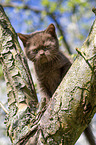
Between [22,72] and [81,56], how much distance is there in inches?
45.4

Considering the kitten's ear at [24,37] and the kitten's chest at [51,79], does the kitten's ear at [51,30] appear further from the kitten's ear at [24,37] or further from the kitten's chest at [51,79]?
the kitten's chest at [51,79]

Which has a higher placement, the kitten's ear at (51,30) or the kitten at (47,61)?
the kitten's ear at (51,30)

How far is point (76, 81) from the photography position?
5.45 feet

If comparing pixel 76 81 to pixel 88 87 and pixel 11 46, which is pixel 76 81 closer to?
pixel 88 87

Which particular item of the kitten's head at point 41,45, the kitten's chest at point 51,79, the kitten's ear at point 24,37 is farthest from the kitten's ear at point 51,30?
the kitten's chest at point 51,79

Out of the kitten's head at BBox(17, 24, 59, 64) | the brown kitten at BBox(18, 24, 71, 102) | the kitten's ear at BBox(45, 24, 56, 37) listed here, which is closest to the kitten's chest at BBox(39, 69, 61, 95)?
the brown kitten at BBox(18, 24, 71, 102)

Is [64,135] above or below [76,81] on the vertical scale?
below

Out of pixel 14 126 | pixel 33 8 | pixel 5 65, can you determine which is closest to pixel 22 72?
pixel 5 65

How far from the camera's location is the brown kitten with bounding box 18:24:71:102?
3.14 m

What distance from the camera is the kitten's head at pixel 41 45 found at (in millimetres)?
3102

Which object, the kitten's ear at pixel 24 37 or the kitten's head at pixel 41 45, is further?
the kitten's ear at pixel 24 37

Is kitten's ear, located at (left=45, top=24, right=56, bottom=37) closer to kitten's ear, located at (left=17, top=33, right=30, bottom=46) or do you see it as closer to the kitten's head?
the kitten's head

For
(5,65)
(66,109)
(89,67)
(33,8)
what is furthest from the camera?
(33,8)

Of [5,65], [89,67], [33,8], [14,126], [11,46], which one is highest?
[33,8]
